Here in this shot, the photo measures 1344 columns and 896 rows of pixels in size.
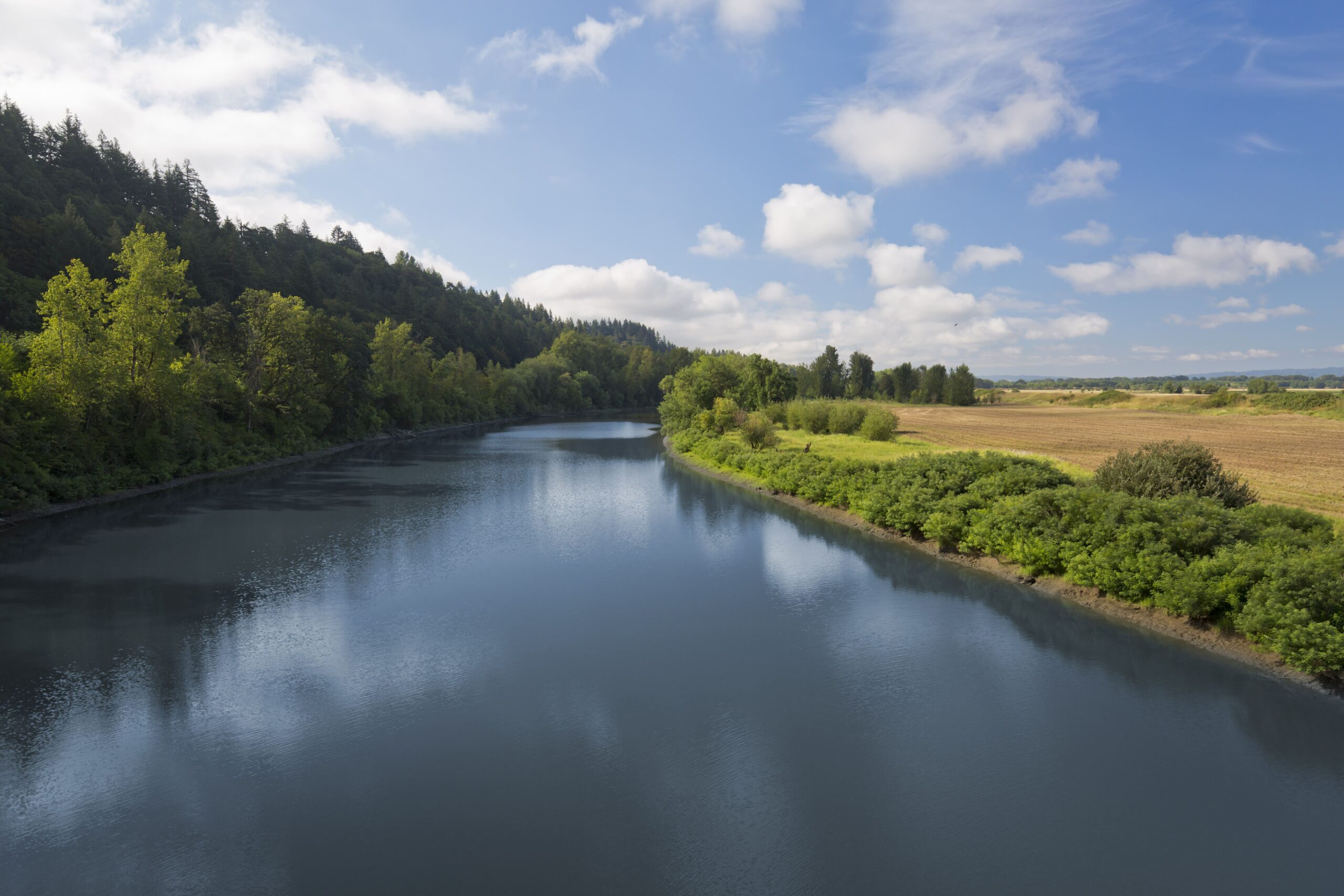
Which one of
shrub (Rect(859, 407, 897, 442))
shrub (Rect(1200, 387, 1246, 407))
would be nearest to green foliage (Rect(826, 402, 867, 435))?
shrub (Rect(859, 407, 897, 442))

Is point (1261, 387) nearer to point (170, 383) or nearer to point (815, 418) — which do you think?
point (815, 418)

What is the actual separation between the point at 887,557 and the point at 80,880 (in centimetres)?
2208

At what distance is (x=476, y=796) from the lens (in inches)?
370

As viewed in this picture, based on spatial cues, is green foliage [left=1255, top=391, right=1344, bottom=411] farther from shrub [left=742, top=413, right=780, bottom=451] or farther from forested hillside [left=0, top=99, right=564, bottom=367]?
forested hillside [left=0, top=99, right=564, bottom=367]

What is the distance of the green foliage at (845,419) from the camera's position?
61.1m

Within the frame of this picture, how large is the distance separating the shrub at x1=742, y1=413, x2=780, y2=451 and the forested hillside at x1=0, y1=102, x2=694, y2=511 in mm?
33416

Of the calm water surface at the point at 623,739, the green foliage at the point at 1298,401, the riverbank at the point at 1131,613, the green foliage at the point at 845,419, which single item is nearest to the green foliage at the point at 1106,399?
the green foliage at the point at 1298,401

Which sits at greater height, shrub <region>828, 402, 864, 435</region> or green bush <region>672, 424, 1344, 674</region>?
shrub <region>828, 402, 864, 435</region>

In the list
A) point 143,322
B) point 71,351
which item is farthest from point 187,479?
point 71,351

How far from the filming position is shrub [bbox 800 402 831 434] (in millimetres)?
61844

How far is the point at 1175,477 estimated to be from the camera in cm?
1936

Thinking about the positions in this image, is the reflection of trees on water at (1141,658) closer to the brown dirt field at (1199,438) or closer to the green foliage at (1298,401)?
the brown dirt field at (1199,438)

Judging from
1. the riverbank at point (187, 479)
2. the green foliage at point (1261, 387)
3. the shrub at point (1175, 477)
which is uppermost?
the green foliage at point (1261, 387)

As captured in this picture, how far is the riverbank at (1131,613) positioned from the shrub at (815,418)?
107 ft
